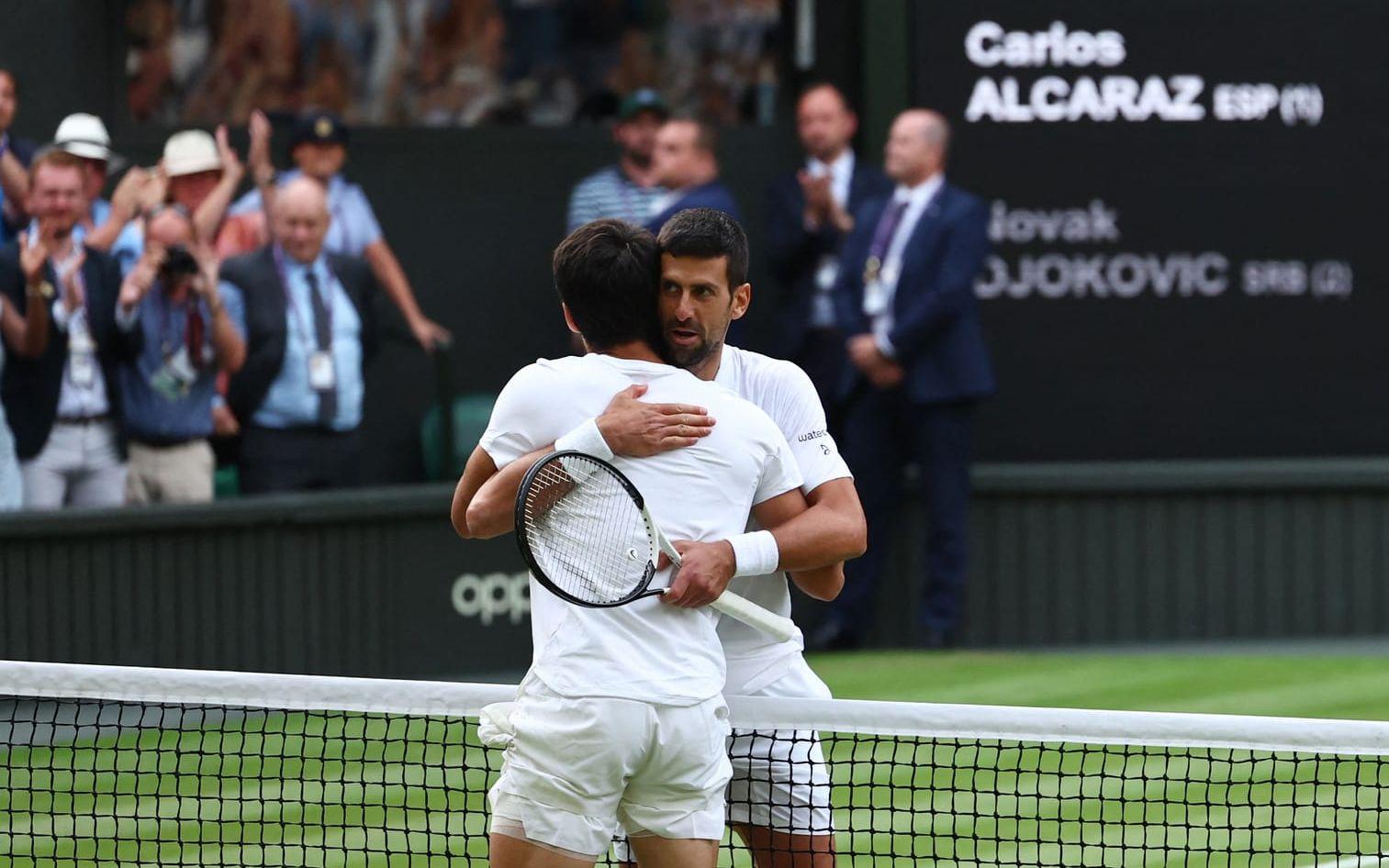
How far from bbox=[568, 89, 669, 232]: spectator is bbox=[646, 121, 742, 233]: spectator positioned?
1.30 feet

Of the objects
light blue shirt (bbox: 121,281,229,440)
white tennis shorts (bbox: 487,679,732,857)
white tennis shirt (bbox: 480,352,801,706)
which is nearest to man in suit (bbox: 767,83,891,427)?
light blue shirt (bbox: 121,281,229,440)

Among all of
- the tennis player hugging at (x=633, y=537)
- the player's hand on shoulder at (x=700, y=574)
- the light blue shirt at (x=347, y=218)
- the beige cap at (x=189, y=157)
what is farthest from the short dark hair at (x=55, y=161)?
the player's hand on shoulder at (x=700, y=574)

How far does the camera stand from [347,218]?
9.84 meters

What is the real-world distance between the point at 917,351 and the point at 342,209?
2.55 meters

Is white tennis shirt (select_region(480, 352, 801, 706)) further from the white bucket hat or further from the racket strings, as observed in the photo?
the white bucket hat

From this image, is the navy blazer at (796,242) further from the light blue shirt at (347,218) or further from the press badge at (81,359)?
the press badge at (81,359)

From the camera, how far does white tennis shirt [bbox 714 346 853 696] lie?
4031 mm

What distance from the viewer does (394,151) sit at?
10383 millimetres

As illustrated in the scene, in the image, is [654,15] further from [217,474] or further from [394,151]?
[217,474]

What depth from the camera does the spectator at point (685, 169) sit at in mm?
9555

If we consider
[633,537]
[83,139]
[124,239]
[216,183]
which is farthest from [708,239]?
[216,183]

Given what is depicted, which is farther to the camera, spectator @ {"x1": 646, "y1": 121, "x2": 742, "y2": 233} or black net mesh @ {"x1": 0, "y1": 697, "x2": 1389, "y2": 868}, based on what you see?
spectator @ {"x1": 646, "y1": 121, "x2": 742, "y2": 233}

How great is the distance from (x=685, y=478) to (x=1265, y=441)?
7026mm

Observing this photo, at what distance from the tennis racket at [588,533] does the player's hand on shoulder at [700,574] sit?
2cm
